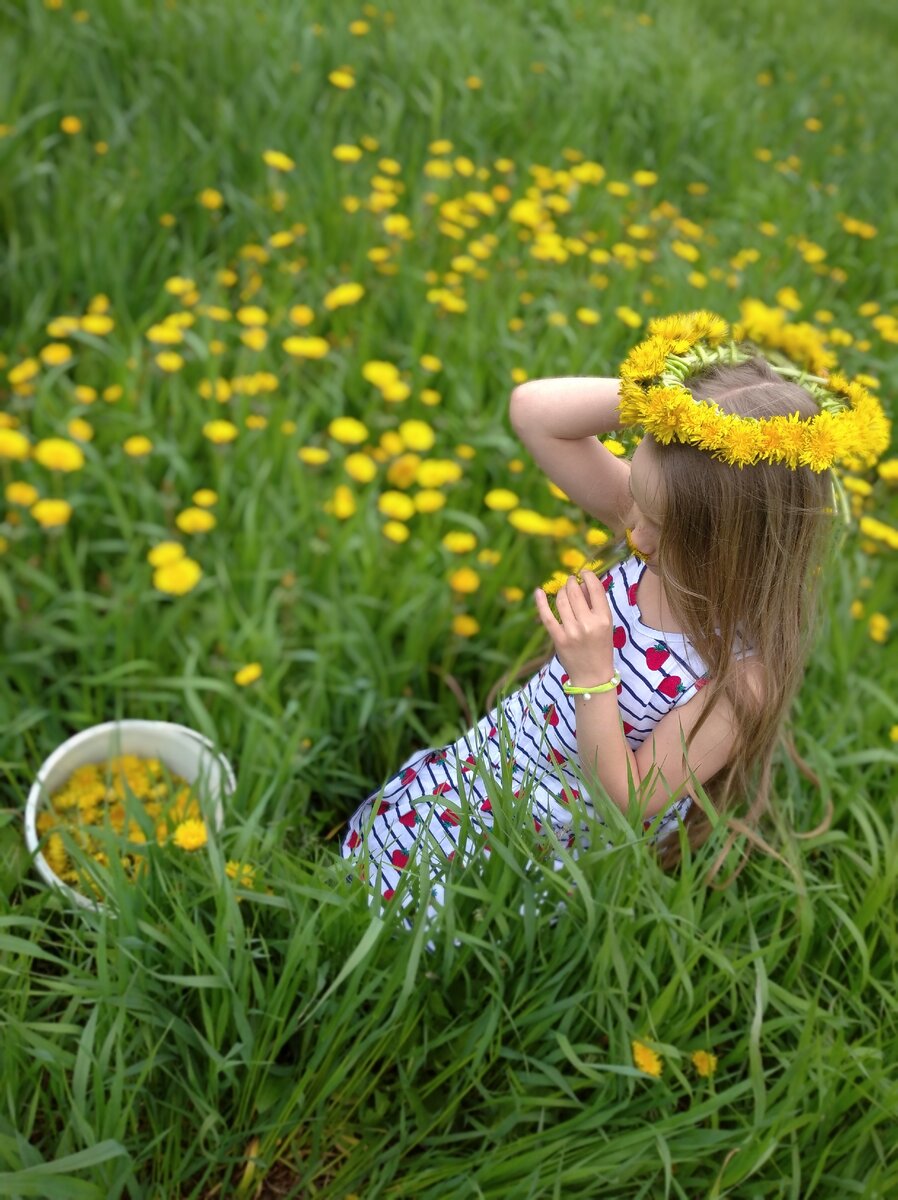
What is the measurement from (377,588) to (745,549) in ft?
3.06

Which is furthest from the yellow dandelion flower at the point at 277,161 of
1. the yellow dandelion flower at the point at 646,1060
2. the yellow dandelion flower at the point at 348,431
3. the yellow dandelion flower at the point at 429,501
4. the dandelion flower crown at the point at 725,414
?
the yellow dandelion flower at the point at 646,1060

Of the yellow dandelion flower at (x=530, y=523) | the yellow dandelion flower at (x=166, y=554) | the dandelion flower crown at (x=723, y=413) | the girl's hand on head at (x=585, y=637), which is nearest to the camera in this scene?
the dandelion flower crown at (x=723, y=413)

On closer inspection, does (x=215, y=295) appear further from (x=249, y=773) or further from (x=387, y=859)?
(x=387, y=859)

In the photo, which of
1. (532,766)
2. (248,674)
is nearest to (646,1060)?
(532,766)

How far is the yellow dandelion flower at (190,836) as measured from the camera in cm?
128

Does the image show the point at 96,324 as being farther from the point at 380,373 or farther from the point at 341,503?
the point at 341,503

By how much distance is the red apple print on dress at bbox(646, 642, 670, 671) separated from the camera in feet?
→ 3.96

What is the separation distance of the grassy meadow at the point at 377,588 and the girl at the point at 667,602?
0.11m

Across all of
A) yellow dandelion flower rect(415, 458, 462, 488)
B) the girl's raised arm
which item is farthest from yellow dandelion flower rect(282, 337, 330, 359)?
the girl's raised arm

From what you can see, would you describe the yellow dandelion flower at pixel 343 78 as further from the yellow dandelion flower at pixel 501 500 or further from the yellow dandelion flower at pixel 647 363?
the yellow dandelion flower at pixel 647 363

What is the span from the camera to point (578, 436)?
50.9 inches

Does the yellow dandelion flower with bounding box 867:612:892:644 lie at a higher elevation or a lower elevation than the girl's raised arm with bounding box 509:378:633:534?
lower

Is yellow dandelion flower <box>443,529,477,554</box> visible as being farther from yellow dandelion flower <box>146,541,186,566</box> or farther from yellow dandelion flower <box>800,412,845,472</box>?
yellow dandelion flower <box>800,412,845,472</box>

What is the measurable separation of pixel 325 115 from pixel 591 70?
1065 millimetres
